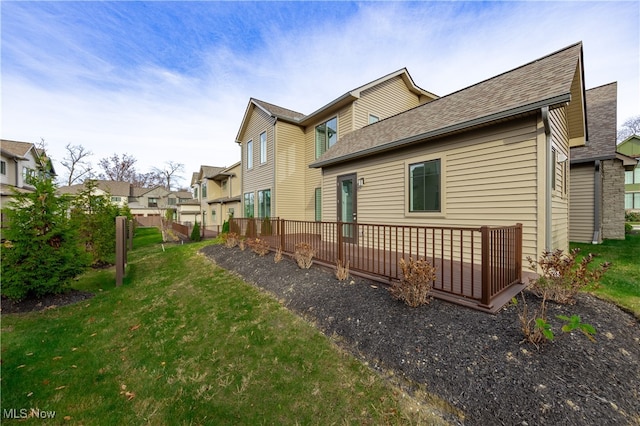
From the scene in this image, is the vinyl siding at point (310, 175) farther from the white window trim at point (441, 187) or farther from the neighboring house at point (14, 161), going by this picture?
the neighboring house at point (14, 161)

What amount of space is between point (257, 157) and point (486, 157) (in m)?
12.4

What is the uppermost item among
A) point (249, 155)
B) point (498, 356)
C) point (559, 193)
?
point (249, 155)

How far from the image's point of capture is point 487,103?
18.1 feet

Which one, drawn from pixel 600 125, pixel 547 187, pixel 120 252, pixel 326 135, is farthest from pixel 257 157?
pixel 600 125

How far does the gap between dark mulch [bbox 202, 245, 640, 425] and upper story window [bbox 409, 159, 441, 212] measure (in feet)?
9.75

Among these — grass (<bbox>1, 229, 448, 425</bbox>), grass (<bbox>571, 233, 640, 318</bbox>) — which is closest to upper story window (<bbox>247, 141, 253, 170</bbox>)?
grass (<bbox>1, 229, 448, 425</bbox>)

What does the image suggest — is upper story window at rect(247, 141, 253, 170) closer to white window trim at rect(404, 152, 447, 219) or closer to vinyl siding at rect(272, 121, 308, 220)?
vinyl siding at rect(272, 121, 308, 220)

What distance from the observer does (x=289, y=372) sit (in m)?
2.84

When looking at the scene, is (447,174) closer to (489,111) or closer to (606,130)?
(489,111)

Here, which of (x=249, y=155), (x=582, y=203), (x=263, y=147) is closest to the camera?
(x=582, y=203)

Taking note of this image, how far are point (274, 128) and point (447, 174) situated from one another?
9.67 m

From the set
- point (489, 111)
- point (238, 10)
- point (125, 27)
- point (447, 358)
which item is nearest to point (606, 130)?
point (489, 111)

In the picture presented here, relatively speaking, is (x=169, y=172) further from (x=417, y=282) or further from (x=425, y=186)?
(x=417, y=282)

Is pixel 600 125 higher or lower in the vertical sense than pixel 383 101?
lower
